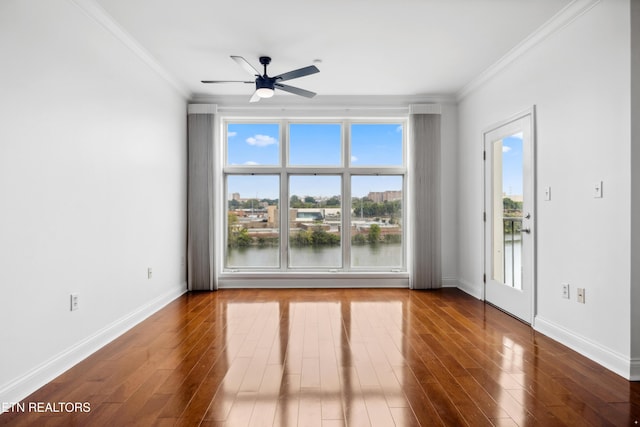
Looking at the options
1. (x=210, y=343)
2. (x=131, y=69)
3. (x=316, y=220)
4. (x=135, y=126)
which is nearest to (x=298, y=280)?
(x=316, y=220)

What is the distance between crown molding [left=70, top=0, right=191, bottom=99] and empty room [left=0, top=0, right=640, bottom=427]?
0.07ft

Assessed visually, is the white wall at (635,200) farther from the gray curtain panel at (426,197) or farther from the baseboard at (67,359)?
the baseboard at (67,359)

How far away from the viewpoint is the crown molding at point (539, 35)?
2957 millimetres

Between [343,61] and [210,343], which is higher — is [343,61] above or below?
above

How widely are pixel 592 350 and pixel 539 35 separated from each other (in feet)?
8.94

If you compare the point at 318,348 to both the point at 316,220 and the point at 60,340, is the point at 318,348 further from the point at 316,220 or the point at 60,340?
the point at 316,220

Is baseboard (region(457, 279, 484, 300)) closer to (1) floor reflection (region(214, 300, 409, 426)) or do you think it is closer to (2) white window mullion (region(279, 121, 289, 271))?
(1) floor reflection (region(214, 300, 409, 426))

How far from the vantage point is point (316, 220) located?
5.74m

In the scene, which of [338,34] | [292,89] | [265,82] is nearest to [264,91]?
[265,82]

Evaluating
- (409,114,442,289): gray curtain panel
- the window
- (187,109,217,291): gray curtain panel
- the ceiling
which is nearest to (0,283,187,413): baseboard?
(187,109,217,291): gray curtain panel

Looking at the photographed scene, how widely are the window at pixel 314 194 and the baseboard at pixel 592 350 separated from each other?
8.16ft

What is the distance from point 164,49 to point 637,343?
4.65 metres

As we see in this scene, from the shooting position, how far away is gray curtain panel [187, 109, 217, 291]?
5.29m

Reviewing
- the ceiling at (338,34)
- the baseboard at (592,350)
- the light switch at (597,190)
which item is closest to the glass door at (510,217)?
the baseboard at (592,350)
